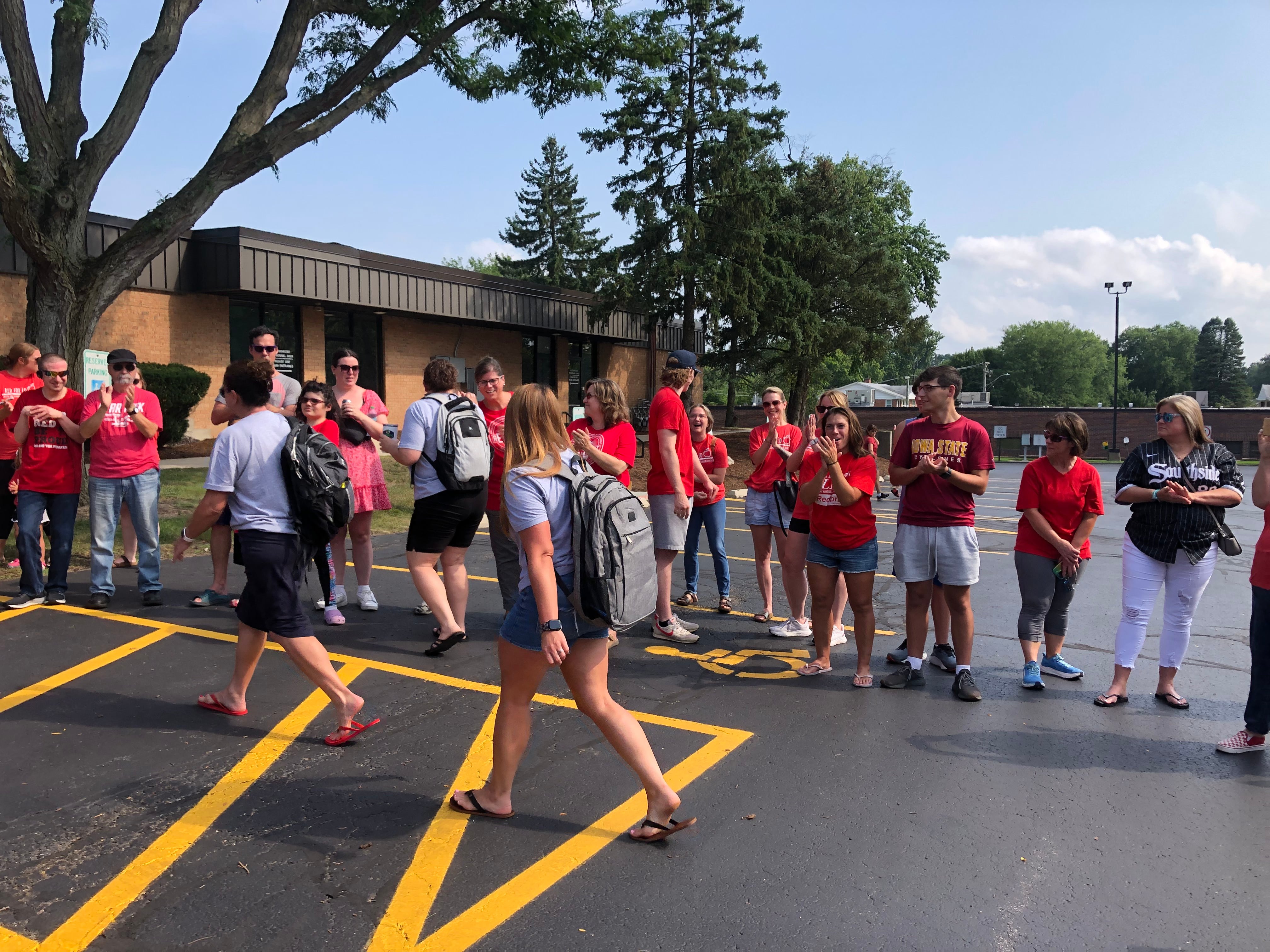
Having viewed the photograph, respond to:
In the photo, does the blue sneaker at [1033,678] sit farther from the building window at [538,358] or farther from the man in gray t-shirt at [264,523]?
the building window at [538,358]

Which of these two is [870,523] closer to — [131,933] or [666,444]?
[666,444]

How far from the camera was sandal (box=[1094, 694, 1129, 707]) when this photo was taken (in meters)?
4.96

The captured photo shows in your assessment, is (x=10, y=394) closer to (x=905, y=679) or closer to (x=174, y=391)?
(x=905, y=679)

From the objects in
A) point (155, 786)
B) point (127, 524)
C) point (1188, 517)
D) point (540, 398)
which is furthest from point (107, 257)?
point (1188, 517)

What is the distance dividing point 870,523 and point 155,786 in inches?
150

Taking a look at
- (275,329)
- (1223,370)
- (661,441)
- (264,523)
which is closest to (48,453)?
(264,523)

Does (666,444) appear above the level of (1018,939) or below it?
above

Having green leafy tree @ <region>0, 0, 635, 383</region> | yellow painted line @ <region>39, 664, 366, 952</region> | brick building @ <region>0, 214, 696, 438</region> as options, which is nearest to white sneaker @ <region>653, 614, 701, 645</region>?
yellow painted line @ <region>39, 664, 366, 952</region>

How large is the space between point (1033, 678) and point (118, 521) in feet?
21.4

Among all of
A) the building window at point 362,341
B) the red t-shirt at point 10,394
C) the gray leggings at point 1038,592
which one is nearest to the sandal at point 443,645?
the gray leggings at point 1038,592

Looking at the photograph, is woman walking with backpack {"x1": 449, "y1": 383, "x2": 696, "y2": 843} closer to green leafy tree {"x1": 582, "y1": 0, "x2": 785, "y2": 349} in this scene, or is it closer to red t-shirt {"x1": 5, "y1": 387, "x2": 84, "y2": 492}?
red t-shirt {"x1": 5, "y1": 387, "x2": 84, "y2": 492}

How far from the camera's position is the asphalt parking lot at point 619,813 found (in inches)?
111

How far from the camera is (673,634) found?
20.3ft

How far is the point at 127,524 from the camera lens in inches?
307
